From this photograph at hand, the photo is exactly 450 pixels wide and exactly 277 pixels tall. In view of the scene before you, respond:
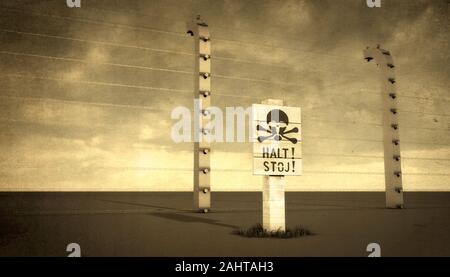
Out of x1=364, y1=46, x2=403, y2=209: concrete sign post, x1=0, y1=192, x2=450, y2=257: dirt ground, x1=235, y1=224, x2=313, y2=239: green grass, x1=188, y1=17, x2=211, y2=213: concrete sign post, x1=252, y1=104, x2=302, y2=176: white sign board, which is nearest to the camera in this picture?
x1=0, y1=192, x2=450, y2=257: dirt ground

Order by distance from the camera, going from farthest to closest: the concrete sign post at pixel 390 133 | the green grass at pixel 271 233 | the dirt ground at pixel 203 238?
the concrete sign post at pixel 390 133, the green grass at pixel 271 233, the dirt ground at pixel 203 238

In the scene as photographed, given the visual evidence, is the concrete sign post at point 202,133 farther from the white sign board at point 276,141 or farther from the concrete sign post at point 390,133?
the concrete sign post at point 390,133

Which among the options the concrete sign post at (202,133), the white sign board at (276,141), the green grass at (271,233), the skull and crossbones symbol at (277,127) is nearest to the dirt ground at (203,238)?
the green grass at (271,233)

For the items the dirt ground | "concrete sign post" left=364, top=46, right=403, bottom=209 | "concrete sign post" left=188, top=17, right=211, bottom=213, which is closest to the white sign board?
the dirt ground

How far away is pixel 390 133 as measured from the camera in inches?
572

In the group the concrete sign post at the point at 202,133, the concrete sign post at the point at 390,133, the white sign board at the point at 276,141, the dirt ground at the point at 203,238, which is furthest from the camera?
the concrete sign post at the point at 390,133

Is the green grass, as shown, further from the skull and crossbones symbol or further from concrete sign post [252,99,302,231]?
the skull and crossbones symbol

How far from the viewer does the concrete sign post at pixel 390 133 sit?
567 inches

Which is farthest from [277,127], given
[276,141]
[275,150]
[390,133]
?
[390,133]

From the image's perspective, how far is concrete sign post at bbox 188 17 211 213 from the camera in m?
12.2

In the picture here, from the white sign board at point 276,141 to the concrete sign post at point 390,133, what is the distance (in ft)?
26.4
